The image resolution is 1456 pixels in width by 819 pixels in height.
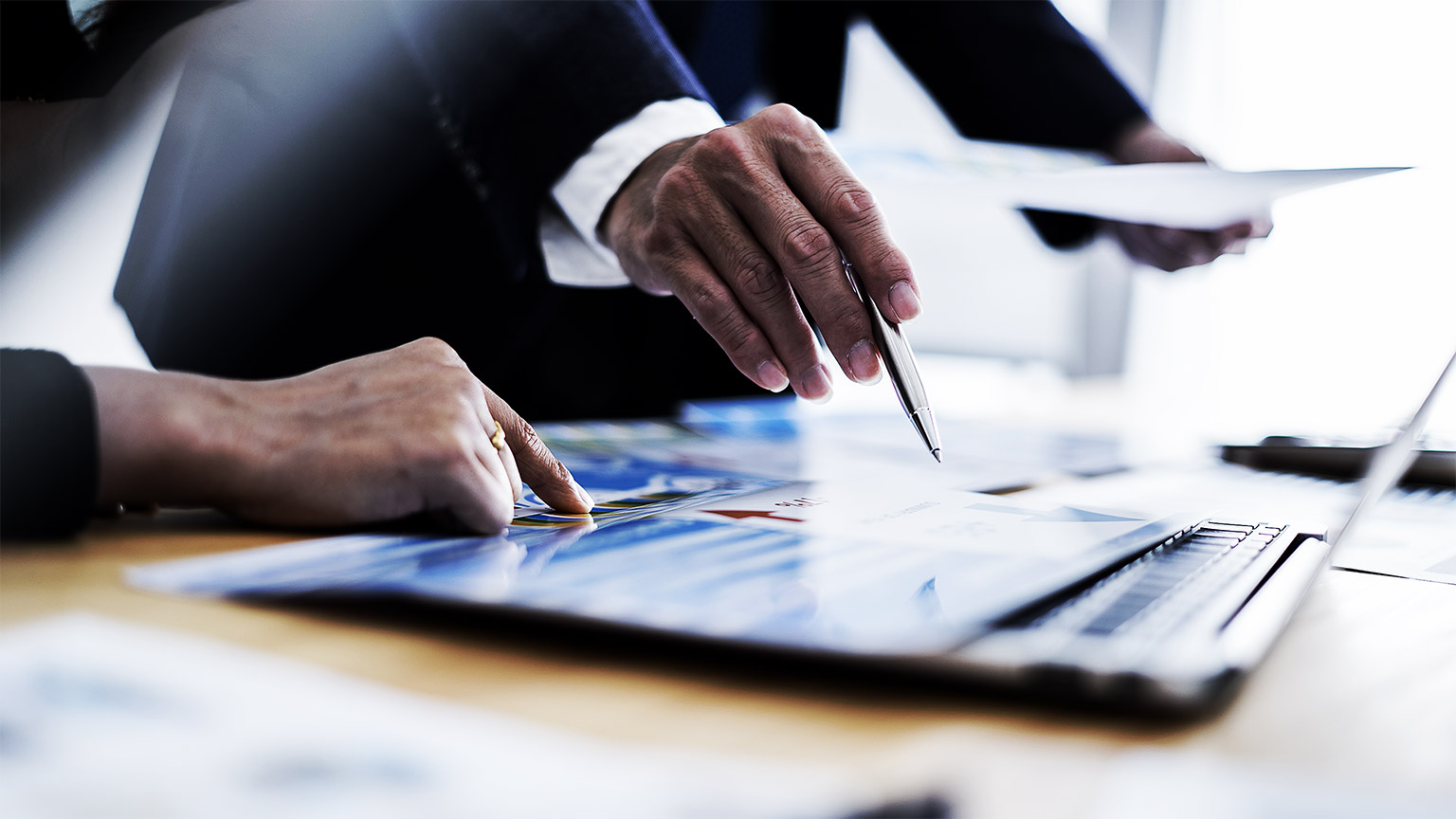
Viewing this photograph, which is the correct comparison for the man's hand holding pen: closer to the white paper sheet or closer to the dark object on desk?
the white paper sheet

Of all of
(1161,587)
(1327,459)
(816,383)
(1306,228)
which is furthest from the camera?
(1306,228)

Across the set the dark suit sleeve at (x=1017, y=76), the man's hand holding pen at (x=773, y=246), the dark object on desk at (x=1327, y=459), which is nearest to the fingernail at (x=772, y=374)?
the man's hand holding pen at (x=773, y=246)

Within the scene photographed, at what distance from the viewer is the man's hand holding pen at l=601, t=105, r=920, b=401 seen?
1.47 ft

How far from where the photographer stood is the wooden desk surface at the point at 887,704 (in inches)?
7.3

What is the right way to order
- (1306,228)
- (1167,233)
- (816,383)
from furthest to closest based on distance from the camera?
(1306,228), (1167,233), (816,383)

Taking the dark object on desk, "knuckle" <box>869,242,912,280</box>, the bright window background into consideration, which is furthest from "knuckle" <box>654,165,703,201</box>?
the bright window background

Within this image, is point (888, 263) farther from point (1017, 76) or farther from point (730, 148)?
point (1017, 76)

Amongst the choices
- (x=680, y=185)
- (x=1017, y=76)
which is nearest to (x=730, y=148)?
(x=680, y=185)

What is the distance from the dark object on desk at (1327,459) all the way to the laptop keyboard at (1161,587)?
0.42 metres

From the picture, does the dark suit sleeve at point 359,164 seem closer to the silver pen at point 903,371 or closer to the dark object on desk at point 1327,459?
the silver pen at point 903,371

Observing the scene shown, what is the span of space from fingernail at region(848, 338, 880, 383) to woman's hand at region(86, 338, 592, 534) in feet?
0.60

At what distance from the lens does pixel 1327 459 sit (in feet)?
2.40

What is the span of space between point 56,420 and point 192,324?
46 cm

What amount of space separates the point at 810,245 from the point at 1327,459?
1.74ft
